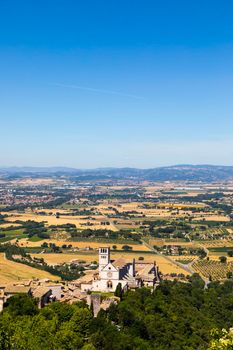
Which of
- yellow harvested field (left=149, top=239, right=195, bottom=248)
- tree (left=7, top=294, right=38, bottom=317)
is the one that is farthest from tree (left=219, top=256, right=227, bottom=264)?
tree (left=7, top=294, right=38, bottom=317)

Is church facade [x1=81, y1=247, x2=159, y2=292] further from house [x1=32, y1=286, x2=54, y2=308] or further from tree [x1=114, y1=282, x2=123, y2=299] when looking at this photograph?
house [x1=32, y1=286, x2=54, y2=308]

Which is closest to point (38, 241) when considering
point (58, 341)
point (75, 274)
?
point (75, 274)

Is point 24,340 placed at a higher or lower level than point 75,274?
higher

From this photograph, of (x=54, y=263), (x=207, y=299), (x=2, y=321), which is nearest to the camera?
(x=2, y=321)

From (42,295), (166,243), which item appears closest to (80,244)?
(166,243)

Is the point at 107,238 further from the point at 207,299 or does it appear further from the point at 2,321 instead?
the point at 2,321

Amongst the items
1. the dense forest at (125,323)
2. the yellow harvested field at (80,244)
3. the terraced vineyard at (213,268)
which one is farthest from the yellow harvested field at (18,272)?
the yellow harvested field at (80,244)
